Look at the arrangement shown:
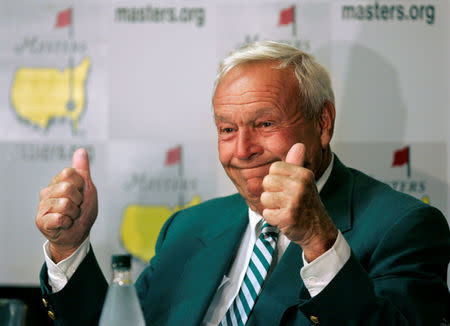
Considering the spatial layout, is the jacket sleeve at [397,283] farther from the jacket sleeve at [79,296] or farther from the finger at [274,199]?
the jacket sleeve at [79,296]

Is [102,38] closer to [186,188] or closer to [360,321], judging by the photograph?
[186,188]

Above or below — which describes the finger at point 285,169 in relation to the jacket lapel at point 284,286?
above

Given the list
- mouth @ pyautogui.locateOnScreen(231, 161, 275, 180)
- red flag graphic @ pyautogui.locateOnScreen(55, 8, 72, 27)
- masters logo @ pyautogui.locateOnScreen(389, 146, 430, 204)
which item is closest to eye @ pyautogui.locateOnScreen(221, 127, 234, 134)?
mouth @ pyautogui.locateOnScreen(231, 161, 275, 180)

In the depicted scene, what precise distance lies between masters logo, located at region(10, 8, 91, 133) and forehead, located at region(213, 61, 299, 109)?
1.21 meters

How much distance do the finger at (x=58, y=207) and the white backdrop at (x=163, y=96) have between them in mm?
1204

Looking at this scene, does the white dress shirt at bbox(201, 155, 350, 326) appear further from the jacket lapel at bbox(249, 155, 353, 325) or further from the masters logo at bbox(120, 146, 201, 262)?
the masters logo at bbox(120, 146, 201, 262)

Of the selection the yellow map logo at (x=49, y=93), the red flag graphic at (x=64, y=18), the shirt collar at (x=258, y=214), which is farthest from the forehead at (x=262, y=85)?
the red flag graphic at (x=64, y=18)

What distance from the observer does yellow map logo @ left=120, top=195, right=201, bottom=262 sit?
9.52 ft

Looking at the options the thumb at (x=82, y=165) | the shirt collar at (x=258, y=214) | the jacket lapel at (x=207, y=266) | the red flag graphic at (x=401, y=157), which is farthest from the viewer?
the red flag graphic at (x=401, y=157)

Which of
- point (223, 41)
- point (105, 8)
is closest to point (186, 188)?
point (223, 41)

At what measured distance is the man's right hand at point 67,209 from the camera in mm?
1673

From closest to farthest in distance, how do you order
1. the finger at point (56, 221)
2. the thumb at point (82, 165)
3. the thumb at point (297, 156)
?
the thumb at point (297, 156) < the finger at point (56, 221) < the thumb at point (82, 165)

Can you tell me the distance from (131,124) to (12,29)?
30.3 inches

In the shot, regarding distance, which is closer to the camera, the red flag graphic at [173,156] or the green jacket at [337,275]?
the green jacket at [337,275]
